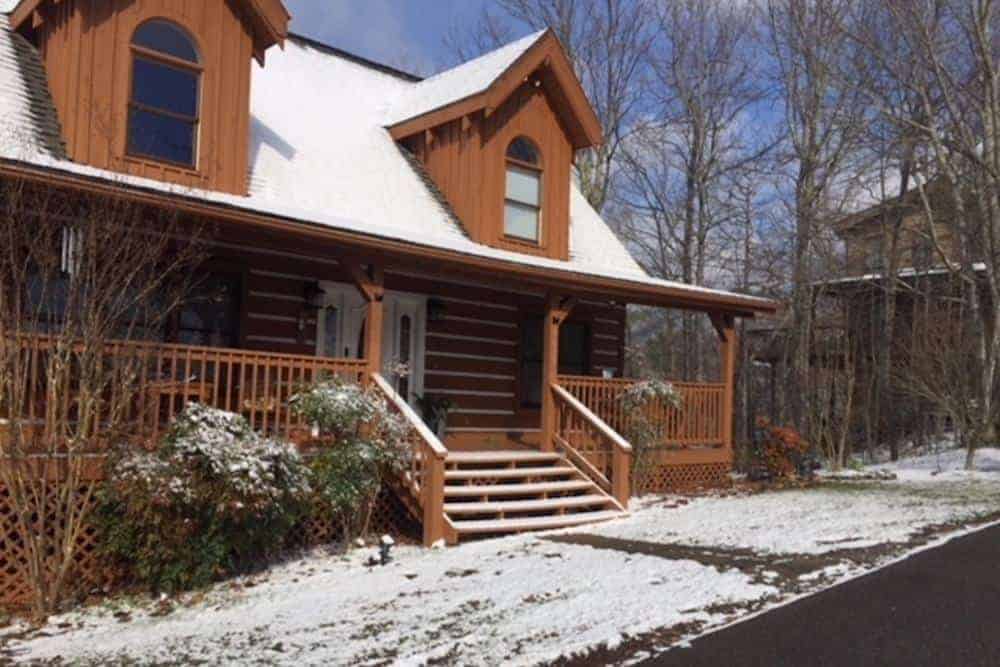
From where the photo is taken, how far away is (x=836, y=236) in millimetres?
26203

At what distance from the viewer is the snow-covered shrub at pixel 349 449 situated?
912cm

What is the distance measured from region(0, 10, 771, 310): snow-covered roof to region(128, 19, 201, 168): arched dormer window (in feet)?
2.81

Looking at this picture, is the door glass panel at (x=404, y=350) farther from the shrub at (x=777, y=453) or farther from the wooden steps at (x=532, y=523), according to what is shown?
the shrub at (x=777, y=453)

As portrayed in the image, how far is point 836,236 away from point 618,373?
12536mm

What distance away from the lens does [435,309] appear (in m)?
13.5

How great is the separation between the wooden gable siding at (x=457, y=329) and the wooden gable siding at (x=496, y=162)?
99cm

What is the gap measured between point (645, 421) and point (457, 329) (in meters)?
3.11

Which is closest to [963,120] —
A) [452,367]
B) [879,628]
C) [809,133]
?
[809,133]

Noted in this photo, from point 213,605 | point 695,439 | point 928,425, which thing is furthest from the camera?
point 928,425

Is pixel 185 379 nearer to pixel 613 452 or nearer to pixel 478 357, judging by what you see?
pixel 613 452

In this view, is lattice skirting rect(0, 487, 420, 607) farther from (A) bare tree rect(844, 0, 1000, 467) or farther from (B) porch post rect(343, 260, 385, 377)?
(A) bare tree rect(844, 0, 1000, 467)

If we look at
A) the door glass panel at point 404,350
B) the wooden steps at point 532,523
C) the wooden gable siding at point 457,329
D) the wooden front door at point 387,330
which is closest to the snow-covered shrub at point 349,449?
the wooden steps at point 532,523

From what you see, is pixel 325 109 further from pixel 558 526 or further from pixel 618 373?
pixel 558 526

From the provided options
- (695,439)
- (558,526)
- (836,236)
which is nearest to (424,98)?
(695,439)
